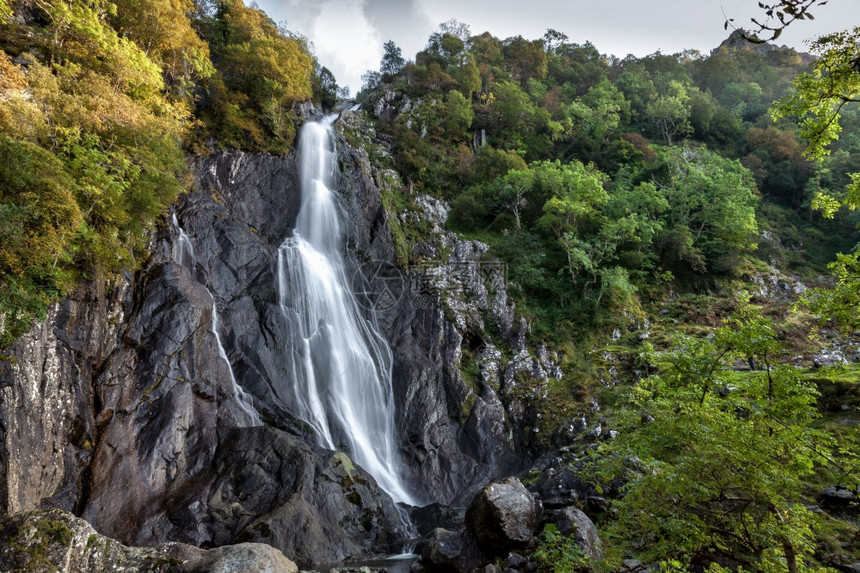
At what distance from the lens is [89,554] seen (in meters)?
6.01

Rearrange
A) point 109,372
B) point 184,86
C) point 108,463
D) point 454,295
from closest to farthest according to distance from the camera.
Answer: point 108,463 < point 109,372 < point 184,86 < point 454,295

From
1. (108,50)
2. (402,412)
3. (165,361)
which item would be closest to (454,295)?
(402,412)

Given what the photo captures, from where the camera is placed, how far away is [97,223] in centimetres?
1080

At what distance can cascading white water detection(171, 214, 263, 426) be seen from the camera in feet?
43.0

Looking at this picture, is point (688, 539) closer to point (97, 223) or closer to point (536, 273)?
point (97, 223)

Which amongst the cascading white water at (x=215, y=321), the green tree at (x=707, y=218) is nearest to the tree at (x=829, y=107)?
the cascading white water at (x=215, y=321)

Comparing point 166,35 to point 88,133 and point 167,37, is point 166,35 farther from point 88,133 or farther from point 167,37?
→ point 88,133

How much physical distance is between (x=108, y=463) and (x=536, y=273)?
18.3m

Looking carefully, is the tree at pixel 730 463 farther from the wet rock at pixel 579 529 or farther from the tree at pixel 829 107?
the wet rock at pixel 579 529

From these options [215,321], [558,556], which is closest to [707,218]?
[558,556]

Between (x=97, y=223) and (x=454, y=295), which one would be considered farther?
(x=454, y=295)

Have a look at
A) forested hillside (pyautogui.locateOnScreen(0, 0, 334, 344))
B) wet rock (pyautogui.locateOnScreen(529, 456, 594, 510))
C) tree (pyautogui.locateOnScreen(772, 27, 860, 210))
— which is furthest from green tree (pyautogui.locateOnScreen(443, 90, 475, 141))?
→ tree (pyautogui.locateOnScreen(772, 27, 860, 210))

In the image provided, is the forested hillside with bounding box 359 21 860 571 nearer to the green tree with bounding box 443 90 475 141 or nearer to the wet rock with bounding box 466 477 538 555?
the green tree with bounding box 443 90 475 141

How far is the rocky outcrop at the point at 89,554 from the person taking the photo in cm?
541
